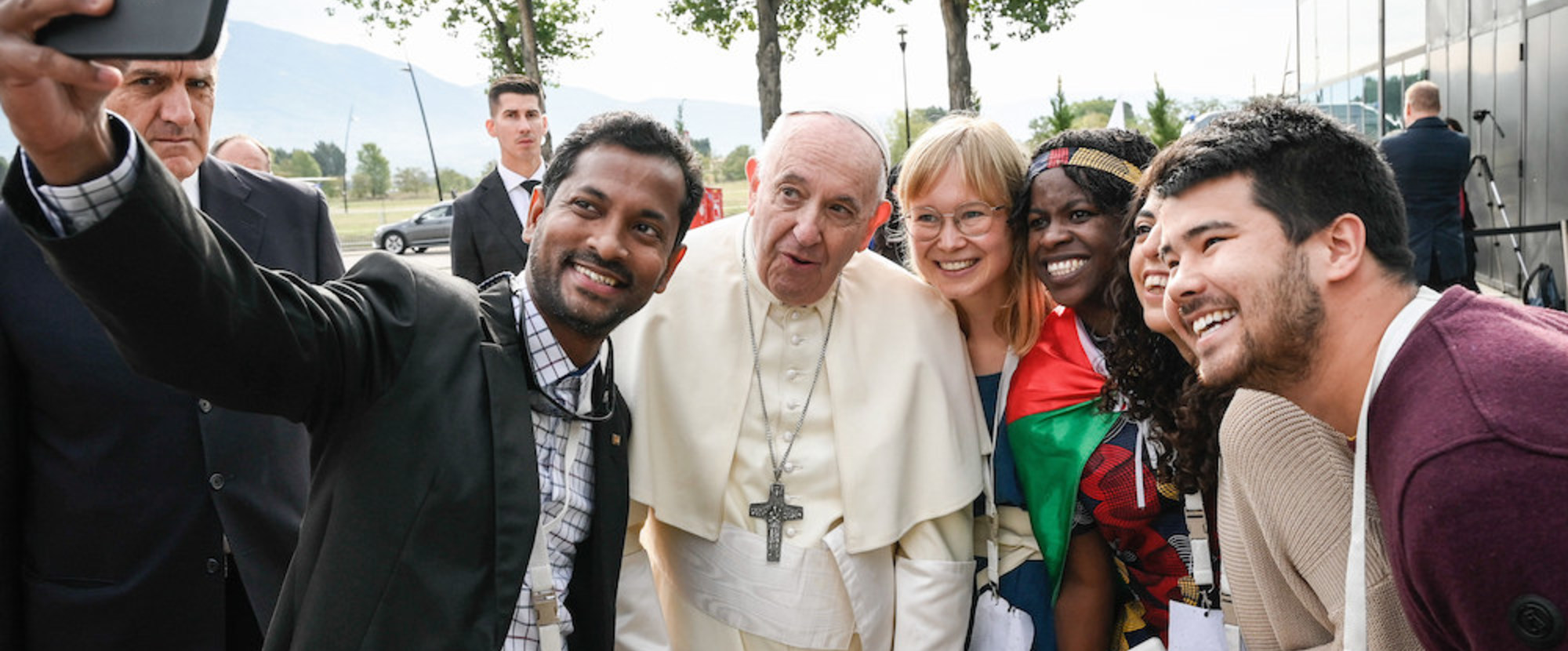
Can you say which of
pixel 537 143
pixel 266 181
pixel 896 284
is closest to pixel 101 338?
pixel 266 181

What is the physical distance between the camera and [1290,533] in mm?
1950

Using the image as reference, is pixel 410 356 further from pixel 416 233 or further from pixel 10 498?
pixel 416 233

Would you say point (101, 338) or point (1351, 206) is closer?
point (1351, 206)

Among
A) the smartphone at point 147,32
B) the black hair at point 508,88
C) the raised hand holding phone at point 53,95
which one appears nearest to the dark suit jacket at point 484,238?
the black hair at point 508,88

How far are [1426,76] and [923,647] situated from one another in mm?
15076

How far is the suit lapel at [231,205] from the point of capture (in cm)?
241

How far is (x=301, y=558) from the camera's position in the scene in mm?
1682

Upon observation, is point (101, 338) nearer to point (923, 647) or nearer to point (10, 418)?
point (10, 418)

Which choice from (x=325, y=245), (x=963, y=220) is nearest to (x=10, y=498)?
(x=325, y=245)

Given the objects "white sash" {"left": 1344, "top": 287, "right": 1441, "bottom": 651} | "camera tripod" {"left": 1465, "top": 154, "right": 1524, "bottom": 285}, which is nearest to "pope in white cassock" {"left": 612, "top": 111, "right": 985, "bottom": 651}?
"white sash" {"left": 1344, "top": 287, "right": 1441, "bottom": 651}

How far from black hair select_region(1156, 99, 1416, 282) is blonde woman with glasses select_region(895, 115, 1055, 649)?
2.86 ft

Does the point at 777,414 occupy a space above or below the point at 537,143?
below

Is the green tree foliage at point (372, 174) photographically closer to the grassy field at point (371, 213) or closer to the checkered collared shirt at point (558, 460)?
the grassy field at point (371, 213)

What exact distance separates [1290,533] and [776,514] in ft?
3.83
